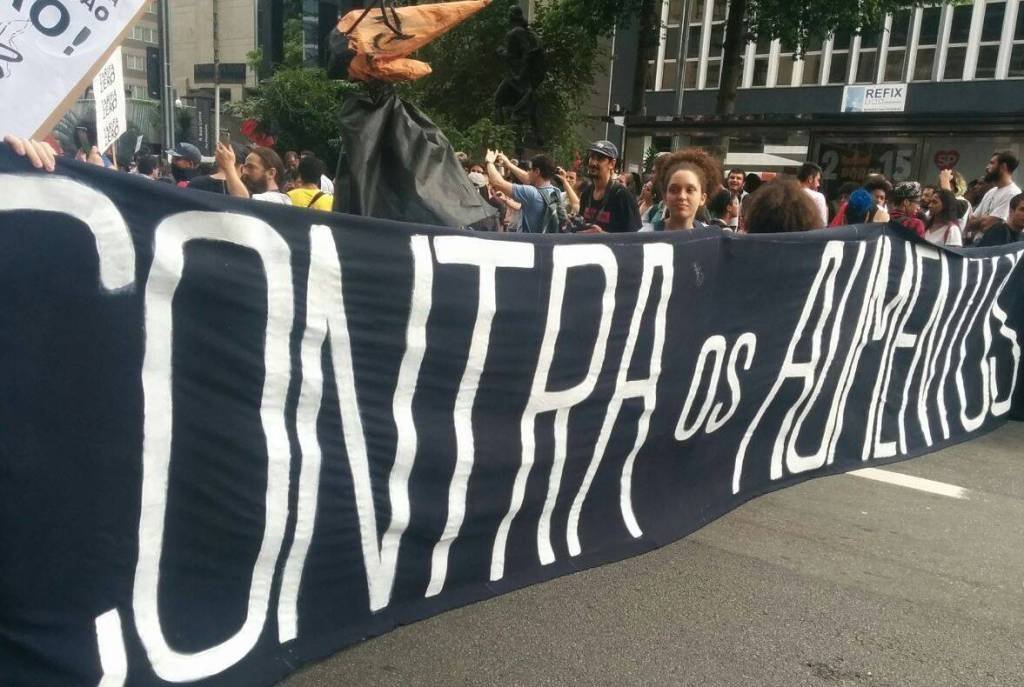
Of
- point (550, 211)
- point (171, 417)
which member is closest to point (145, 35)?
point (550, 211)

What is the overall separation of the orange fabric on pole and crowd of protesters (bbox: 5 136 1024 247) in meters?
0.64

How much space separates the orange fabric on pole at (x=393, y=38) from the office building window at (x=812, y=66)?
30.4m

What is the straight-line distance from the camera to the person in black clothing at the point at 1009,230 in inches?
261

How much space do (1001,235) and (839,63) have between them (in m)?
26.3

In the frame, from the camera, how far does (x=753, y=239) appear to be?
3.86m

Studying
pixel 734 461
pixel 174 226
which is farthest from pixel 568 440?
pixel 174 226

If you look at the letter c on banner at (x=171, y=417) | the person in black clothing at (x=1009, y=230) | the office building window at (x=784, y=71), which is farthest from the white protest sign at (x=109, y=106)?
the office building window at (x=784, y=71)

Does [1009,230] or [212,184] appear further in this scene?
[1009,230]

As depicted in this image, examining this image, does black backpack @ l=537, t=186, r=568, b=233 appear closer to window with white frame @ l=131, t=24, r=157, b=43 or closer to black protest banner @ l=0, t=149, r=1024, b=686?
black protest banner @ l=0, t=149, r=1024, b=686

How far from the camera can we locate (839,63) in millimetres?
30203

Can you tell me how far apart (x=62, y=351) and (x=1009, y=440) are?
5.90 metres

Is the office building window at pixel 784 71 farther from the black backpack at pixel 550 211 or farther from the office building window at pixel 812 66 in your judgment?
the black backpack at pixel 550 211

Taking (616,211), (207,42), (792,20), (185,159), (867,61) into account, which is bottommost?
(616,211)

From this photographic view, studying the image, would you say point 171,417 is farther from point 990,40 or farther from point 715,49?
point 715,49
